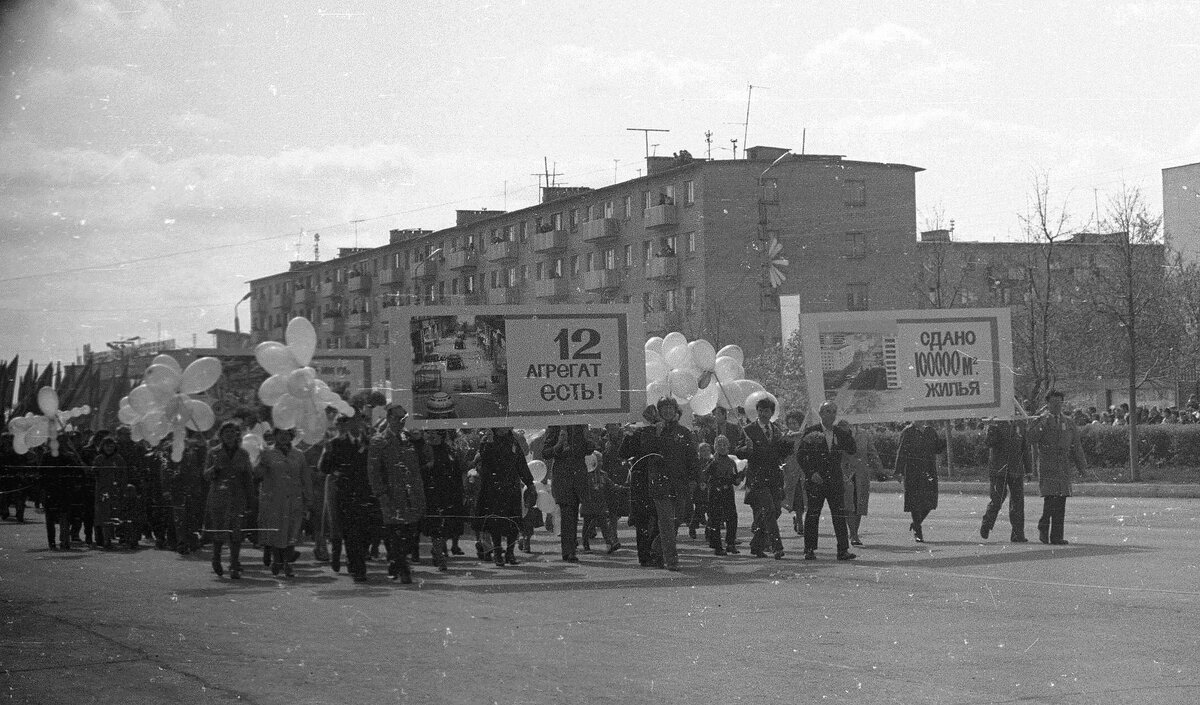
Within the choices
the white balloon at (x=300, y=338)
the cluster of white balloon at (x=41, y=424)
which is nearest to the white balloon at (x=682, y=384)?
the white balloon at (x=300, y=338)

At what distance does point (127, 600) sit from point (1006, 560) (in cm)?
817

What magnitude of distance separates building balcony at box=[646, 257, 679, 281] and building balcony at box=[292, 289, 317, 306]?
147 ft

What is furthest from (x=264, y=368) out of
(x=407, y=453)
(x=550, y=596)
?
(x=550, y=596)

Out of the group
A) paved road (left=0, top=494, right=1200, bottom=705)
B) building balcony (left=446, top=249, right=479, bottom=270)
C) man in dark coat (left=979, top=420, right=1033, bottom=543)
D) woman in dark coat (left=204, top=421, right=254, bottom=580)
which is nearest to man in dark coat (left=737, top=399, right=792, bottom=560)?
paved road (left=0, top=494, right=1200, bottom=705)

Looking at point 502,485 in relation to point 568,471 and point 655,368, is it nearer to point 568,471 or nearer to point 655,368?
point 568,471

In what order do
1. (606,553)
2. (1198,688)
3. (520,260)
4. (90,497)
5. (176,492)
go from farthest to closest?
1. (520,260)
2. (90,497)
3. (176,492)
4. (606,553)
5. (1198,688)

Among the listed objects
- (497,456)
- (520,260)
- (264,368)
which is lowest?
(497,456)

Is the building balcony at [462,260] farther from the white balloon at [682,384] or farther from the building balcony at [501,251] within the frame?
the white balloon at [682,384]

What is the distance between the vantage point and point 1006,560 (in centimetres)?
1398

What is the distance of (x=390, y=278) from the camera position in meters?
20.0

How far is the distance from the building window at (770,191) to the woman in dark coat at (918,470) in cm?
4535

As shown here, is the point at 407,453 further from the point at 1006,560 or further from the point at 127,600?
the point at 1006,560

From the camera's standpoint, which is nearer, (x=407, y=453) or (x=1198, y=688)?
(x=1198, y=688)

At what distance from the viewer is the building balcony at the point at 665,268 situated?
61.5 m
